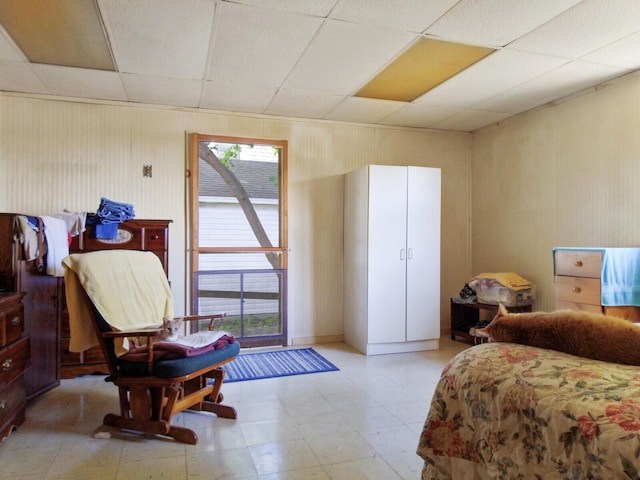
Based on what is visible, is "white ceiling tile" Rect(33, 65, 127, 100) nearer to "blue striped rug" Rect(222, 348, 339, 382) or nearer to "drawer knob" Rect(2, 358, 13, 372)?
"drawer knob" Rect(2, 358, 13, 372)

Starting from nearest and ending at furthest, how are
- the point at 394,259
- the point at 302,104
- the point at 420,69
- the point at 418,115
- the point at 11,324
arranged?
the point at 11,324
the point at 420,69
the point at 302,104
the point at 394,259
the point at 418,115

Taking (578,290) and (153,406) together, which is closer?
(153,406)

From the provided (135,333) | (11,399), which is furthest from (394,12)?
(11,399)

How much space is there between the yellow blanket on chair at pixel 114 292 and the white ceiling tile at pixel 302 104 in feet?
6.35

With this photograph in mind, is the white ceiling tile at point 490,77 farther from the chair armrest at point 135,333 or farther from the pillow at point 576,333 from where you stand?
the chair armrest at point 135,333

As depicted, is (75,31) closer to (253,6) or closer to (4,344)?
(253,6)

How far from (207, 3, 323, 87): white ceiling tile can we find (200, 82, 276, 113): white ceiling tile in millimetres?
150

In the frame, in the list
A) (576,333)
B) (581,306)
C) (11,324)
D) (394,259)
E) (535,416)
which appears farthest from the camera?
(394,259)

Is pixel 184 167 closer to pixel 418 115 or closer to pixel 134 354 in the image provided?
pixel 134 354

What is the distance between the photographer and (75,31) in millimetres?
2760

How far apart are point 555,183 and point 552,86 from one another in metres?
0.91

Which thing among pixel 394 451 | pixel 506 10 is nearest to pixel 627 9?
pixel 506 10

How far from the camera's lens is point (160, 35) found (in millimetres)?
2787

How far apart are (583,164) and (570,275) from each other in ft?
3.76
